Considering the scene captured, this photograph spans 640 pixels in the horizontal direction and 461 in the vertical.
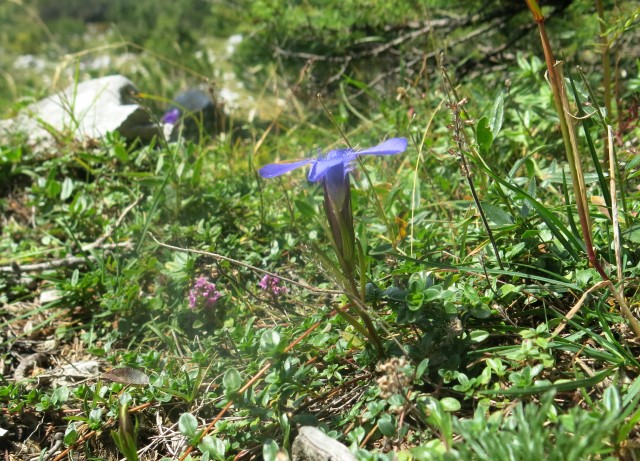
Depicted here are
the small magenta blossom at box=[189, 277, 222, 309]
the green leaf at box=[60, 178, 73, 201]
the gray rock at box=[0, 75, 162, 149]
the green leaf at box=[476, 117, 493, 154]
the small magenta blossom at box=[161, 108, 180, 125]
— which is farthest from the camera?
the small magenta blossom at box=[161, 108, 180, 125]

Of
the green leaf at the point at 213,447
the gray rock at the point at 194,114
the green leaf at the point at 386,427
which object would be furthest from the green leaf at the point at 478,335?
the gray rock at the point at 194,114

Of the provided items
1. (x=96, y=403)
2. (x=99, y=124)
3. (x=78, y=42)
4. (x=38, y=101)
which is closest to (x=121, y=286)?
(x=96, y=403)

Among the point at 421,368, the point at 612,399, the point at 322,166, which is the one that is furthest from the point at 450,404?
the point at 322,166

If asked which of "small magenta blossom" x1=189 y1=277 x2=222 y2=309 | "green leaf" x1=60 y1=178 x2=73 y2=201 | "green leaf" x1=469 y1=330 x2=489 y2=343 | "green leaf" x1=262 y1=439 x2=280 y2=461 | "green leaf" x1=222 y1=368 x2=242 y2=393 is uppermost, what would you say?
"green leaf" x1=60 y1=178 x2=73 y2=201

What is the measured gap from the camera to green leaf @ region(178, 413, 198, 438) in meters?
1.48

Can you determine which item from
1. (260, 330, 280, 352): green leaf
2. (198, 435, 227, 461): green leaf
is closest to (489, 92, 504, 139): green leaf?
(260, 330, 280, 352): green leaf

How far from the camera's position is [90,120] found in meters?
3.33

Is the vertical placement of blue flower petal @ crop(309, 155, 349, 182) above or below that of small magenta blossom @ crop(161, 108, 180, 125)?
below

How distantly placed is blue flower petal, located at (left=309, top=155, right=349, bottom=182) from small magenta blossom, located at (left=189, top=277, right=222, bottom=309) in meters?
0.75

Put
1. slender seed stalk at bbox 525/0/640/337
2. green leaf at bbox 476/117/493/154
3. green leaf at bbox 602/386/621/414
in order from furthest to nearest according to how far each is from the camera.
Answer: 1. green leaf at bbox 476/117/493/154
2. slender seed stalk at bbox 525/0/640/337
3. green leaf at bbox 602/386/621/414

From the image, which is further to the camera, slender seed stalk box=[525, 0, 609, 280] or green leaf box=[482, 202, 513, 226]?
green leaf box=[482, 202, 513, 226]

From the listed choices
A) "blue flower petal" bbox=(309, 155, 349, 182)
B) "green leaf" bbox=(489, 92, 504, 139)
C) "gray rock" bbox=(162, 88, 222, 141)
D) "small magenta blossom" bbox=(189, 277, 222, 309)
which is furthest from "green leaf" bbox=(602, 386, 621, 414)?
"gray rock" bbox=(162, 88, 222, 141)

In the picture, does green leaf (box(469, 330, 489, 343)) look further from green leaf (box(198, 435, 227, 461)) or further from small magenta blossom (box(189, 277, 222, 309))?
small magenta blossom (box(189, 277, 222, 309))

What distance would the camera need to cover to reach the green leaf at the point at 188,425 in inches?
58.3
